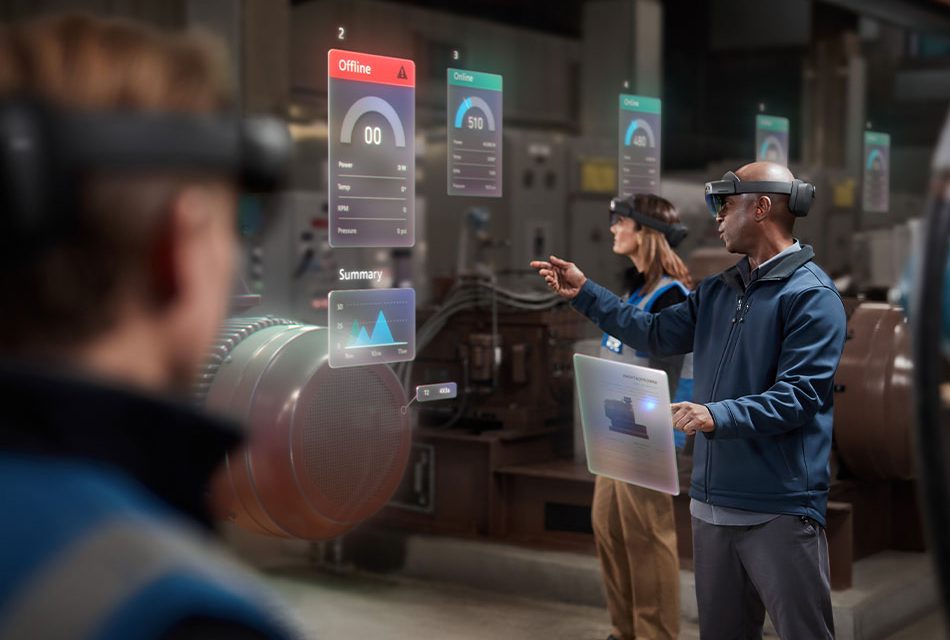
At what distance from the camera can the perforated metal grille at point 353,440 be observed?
370 cm

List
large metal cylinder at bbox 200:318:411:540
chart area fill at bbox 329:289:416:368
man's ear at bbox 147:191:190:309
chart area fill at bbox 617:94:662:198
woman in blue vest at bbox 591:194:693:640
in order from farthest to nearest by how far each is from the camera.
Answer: chart area fill at bbox 617:94:662:198, woman in blue vest at bbox 591:194:693:640, chart area fill at bbox 329:289:416:368, large metal cylinder at bbox 200:318:411:540, man's ear at bbox 147:191:190:309

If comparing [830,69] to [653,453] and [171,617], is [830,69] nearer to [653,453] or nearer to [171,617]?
[653,453]

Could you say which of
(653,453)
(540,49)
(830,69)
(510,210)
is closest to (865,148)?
(510,210)

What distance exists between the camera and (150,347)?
92 cm

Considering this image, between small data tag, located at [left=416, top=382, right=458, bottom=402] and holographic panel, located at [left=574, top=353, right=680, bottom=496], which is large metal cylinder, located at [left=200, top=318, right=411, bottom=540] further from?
holographic panel, located at [left=574, top=353, right=680, bottom=496]

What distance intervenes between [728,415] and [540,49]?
1411 centimetres

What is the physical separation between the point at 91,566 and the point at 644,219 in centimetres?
397

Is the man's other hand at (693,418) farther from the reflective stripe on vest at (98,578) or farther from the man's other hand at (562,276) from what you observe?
the reflective stripe on vest at (98,578)

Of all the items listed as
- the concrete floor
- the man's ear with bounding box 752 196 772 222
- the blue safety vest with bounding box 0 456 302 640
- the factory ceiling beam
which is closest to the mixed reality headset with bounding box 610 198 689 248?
the man's ear with bounding box 752 196 772 222

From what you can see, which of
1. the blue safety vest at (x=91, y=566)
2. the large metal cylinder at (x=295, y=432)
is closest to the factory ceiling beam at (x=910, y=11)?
the large metal cylinder at (x=295, y=432)

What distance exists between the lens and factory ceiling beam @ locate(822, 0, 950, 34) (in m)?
6.05

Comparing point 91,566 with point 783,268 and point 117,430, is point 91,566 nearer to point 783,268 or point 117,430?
point 117,430

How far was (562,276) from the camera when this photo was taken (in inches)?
150

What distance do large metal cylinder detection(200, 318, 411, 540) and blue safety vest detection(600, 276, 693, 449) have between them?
106cm
